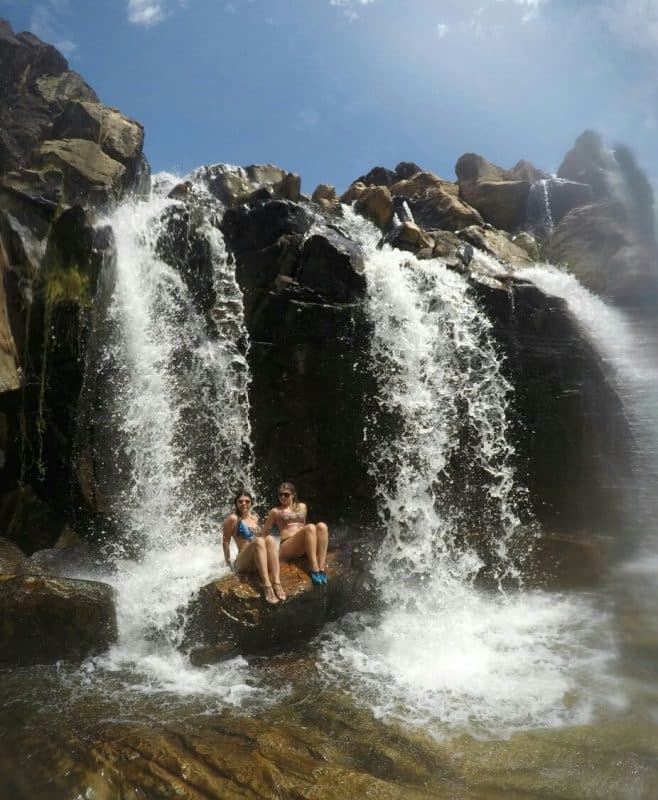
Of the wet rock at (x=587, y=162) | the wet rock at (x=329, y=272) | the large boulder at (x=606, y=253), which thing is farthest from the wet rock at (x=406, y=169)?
the wet rock at (x=329, y=272)

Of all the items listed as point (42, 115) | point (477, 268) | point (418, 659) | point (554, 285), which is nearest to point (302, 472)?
point (418, 659)

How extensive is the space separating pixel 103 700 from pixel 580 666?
496cm

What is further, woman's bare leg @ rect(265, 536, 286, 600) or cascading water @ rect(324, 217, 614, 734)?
woman's bare leg @ rect(265, 536, 286, 600)

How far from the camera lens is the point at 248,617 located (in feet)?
21.8

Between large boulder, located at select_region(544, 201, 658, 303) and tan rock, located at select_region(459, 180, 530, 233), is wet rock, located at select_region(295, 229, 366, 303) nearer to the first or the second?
large boulder, located at select_region(544, 201, 658, 303)

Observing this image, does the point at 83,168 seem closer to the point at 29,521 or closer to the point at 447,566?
the point at 29,521

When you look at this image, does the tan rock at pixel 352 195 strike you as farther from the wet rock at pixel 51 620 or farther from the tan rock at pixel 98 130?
the wet rock at pixel 51 620

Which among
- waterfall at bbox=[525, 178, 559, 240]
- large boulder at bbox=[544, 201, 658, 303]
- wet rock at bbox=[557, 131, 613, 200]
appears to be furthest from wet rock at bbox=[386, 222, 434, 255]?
wet rock at bbox=[557, 131, 613, 200]

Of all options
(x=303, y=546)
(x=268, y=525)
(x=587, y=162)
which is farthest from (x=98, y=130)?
(x=587, y=162)

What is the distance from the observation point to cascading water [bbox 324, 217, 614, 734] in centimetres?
566

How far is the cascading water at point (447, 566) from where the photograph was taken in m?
5.66

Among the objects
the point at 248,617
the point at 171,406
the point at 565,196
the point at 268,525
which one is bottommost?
the point at 248,617

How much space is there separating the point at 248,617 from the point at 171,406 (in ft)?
17.3

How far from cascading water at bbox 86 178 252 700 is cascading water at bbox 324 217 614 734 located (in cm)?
277
